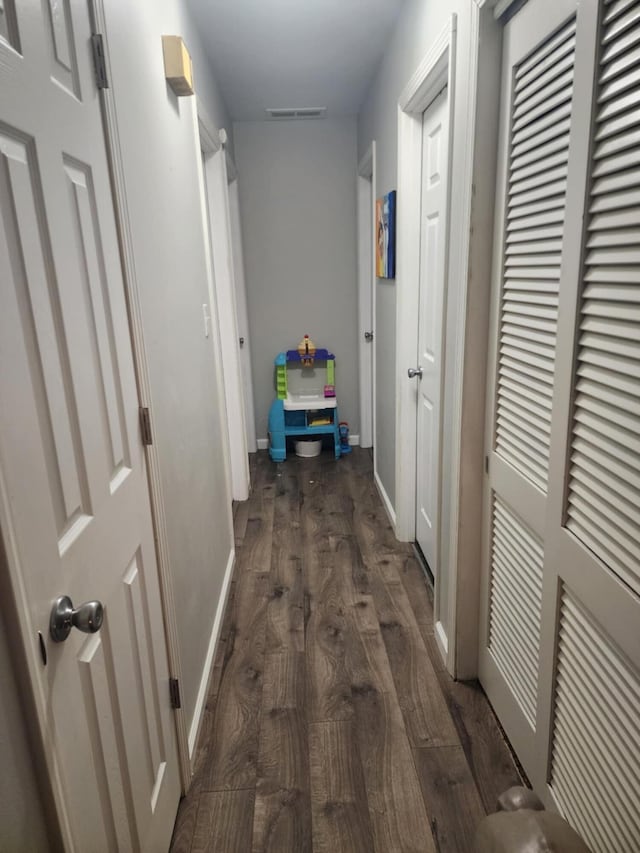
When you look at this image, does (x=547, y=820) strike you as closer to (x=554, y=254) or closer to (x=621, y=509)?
(x=621, y=509)

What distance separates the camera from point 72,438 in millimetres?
892

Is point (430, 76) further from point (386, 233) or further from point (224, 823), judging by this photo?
point (224, 823)


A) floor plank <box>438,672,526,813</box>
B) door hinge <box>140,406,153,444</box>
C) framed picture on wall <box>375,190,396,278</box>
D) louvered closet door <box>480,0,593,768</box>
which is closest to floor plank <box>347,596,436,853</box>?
floor plank <box>438,672,526,813</box>

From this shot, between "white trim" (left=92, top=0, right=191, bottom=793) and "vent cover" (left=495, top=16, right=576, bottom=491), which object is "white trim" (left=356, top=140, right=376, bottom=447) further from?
"white trim" (left=92, top=0, right=191, bottom=793)

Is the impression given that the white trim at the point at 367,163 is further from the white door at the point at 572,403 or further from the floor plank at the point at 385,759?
the floor plank at the point at 385,759

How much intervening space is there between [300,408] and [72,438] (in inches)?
126

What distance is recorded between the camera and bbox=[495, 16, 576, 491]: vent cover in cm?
117

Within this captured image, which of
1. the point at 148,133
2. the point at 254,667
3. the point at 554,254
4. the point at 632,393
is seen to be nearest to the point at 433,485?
the point at 254,667

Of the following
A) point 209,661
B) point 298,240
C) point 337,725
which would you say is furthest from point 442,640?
point 298,240

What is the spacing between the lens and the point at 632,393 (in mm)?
920

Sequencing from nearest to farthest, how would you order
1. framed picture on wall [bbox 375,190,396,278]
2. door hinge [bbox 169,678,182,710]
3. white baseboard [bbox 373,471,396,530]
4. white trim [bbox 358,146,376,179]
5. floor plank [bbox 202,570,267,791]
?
1. door hinge [bbox 169,678,182,710]
2. floor plank [bbox 202,570,267,791]
3. framed picture on wall [bbox 375,190,396,278]
4. white baseboard [bbox 373,471,396,530]
5. white trim [bbox 358,146,376,179]

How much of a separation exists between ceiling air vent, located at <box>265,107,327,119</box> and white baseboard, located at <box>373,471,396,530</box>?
2.51 meters

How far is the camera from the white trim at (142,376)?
113 centimetres

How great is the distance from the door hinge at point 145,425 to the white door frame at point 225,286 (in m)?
1.48
